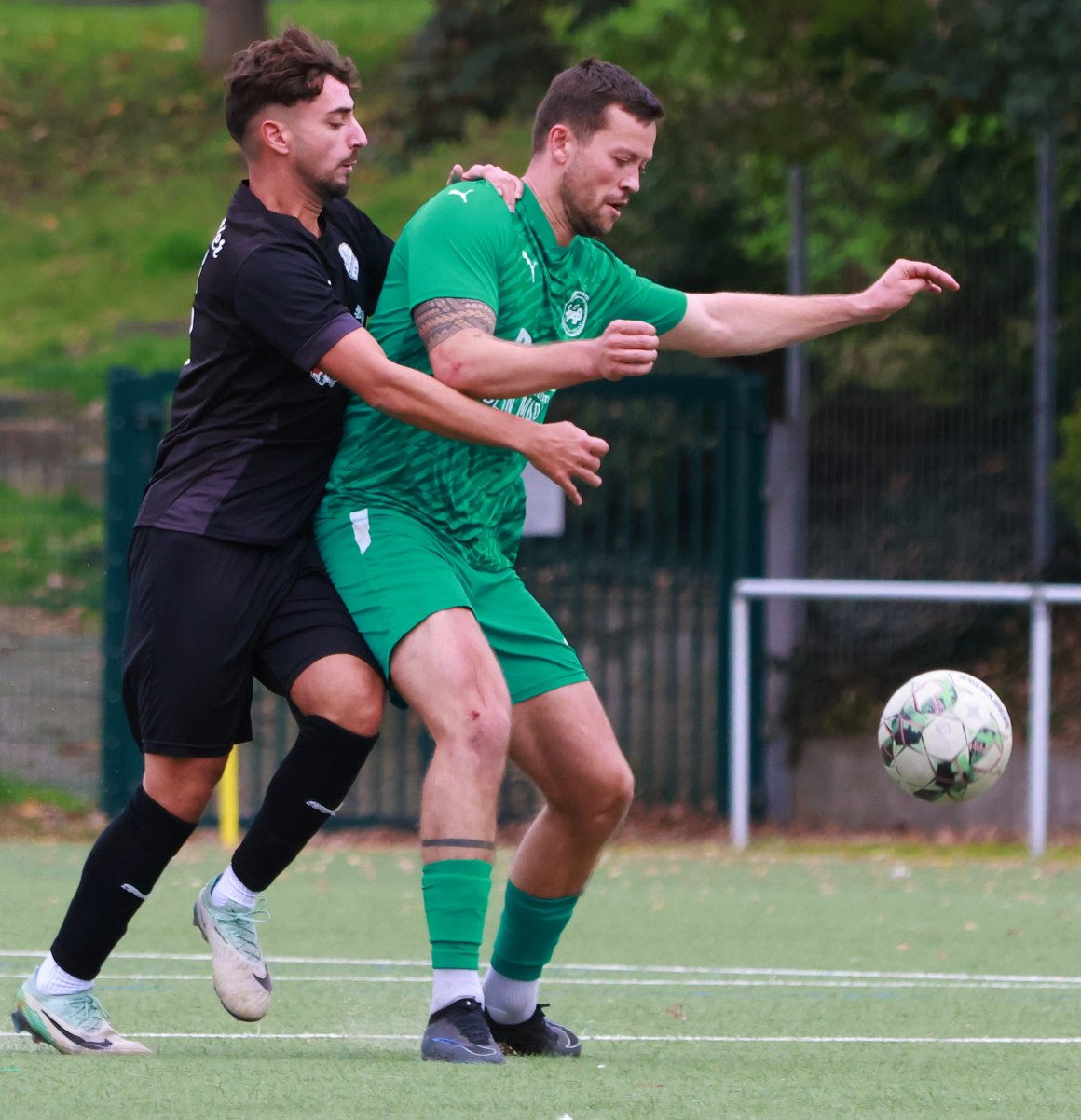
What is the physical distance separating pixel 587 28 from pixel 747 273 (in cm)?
200

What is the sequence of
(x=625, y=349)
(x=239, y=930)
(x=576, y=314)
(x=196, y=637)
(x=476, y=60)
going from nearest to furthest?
(x=625, y=349)
(x=196, y=637)
(x=239, y=930)
(x=576, y=314)
(x=476, y=60)

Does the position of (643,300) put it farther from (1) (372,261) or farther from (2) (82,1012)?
(2) (82,1012)

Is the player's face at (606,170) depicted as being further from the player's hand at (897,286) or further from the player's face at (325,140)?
the player's hand at (897,286)

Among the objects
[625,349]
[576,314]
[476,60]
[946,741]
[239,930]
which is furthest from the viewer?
[476,60]

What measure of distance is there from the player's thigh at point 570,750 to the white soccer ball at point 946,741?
36.0 inches

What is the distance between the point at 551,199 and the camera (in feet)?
16.7

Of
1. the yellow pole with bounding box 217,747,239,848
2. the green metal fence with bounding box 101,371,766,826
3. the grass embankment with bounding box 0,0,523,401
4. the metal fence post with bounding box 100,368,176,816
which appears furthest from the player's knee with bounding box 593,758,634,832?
the grass embankment with bounding box 0,0,523,401

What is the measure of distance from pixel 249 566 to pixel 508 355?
29.6 inches

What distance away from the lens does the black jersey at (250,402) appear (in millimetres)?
4773

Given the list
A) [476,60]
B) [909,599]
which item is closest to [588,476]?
[909,599]

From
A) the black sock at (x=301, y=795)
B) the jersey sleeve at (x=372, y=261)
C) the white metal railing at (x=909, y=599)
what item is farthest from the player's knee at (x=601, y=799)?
the white metal railing at (x=909, y=599)

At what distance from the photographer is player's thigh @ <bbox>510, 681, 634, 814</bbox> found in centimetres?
501

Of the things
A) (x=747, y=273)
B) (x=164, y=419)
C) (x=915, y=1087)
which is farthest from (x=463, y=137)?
(x=915, y=1087)

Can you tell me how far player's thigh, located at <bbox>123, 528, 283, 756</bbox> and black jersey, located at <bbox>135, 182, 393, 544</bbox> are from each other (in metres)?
0.06
